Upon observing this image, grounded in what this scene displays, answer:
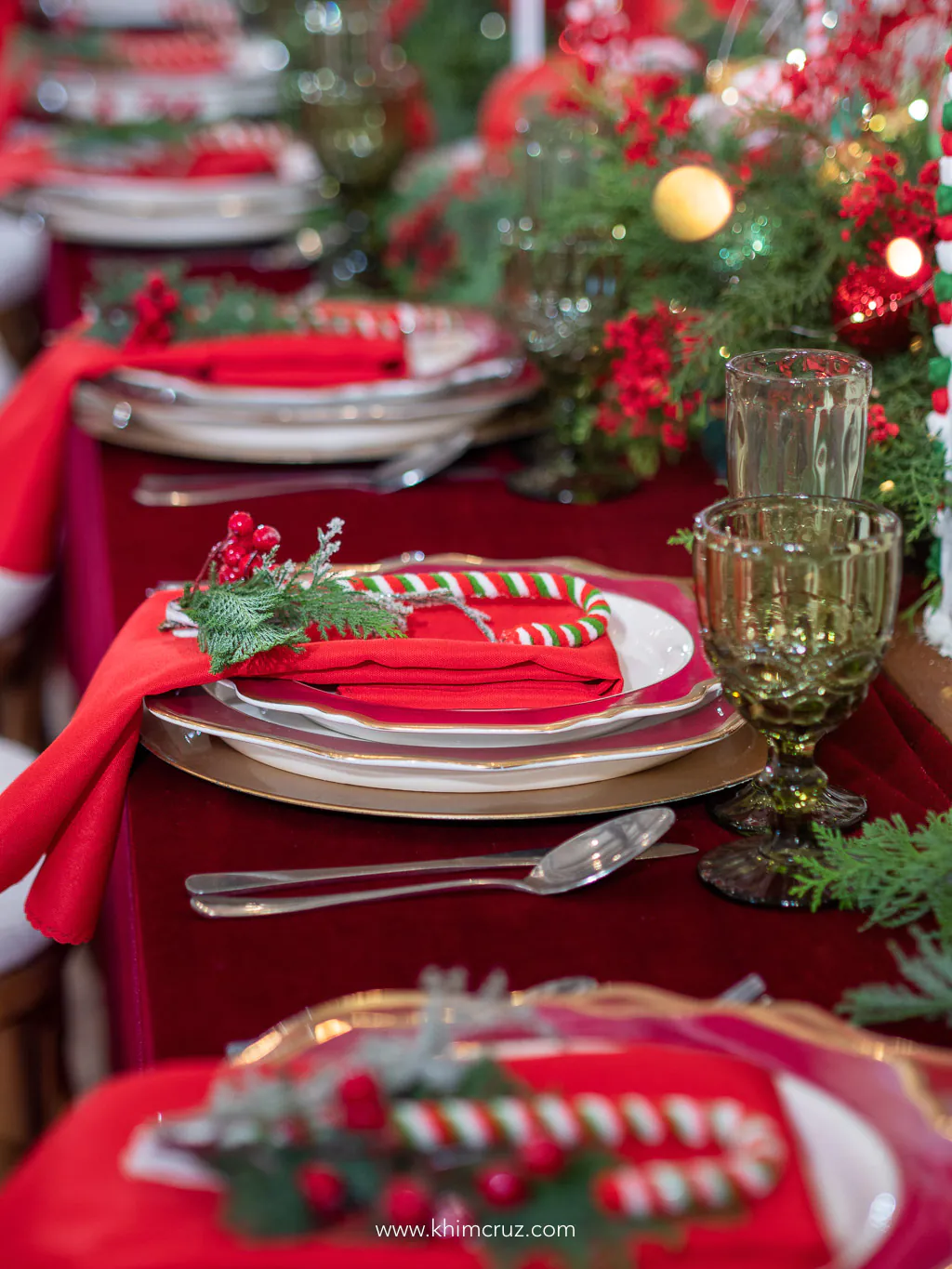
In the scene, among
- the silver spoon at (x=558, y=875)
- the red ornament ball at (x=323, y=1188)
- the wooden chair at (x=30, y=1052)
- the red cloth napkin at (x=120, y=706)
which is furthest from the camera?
the wooden chair at (x=30, y=1052)

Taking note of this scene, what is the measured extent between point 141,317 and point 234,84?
7.11ft

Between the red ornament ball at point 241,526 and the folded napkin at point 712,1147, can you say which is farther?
the red ornament ball at point 241,526

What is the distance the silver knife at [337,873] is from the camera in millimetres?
702

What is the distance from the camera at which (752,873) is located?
0.71m

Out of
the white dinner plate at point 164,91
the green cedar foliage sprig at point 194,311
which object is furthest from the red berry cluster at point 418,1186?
the white dinner plate at point 164,91

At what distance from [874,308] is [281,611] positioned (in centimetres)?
48

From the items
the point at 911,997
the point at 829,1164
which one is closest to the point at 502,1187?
the point at 829,1164

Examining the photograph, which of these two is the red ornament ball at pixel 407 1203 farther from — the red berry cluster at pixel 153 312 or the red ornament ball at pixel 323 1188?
the red berry cluster at pixel 153 312

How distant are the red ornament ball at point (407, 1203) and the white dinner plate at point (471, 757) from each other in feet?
1.02

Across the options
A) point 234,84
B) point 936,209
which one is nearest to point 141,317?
point 936,209

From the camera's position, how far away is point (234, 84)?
338 cm

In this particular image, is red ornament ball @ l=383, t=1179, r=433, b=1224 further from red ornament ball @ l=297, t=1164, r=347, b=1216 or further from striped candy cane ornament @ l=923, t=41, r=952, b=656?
striped candy cane ornament @ l=923, t=41, r=952, b=656

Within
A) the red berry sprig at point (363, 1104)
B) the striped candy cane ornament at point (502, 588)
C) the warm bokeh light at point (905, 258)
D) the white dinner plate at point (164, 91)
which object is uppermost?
the white dinner plate at point (164, 91)

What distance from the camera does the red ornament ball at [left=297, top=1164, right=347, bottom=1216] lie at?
0.43 meters
